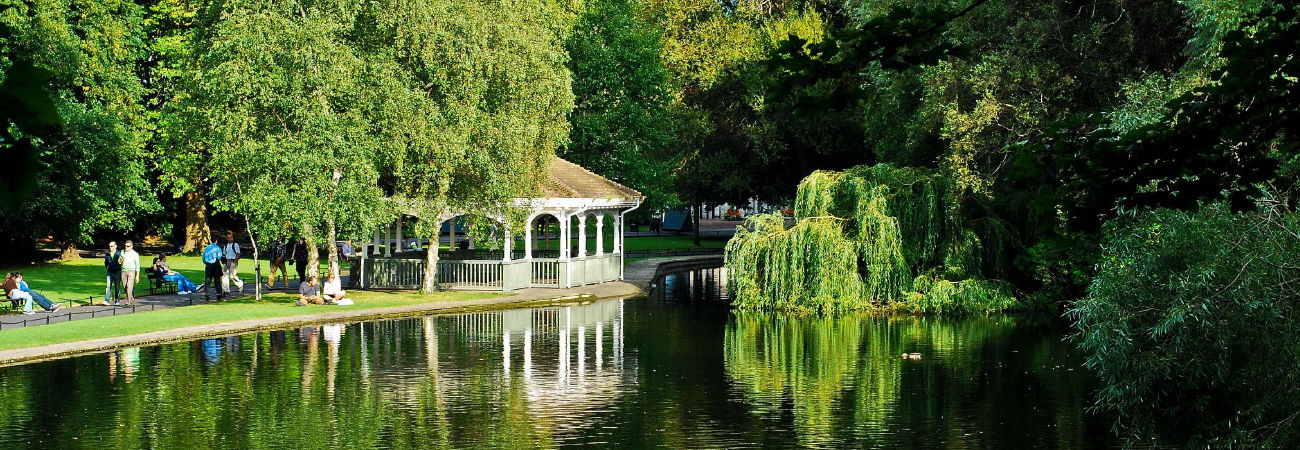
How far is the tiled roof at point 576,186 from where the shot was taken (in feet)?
137

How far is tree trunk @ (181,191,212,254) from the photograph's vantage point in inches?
2461

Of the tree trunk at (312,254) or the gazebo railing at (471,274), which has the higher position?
the tree trunk at (312,254)

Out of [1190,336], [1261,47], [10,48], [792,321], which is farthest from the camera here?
[10,48]

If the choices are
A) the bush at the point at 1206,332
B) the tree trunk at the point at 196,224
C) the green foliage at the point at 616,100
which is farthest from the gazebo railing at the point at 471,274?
the bush at the point at 1206,332

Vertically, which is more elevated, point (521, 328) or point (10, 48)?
point (10, 48)

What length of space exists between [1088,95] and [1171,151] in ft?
95.4

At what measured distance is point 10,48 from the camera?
1859 inches

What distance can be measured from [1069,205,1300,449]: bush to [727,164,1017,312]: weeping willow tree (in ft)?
56.8

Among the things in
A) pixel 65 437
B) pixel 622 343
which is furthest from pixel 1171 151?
pixel 622 343

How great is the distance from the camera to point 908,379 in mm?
23531

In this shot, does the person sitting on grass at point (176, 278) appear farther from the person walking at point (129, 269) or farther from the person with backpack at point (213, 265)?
the person walking at point (129, 269)

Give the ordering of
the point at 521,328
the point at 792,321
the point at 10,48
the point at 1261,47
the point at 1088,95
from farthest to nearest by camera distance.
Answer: the point at 10,48 < the point at 1088,95 < the point at 792,321 < the point at 521,328 < the point at 1261,47

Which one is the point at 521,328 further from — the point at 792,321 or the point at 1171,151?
the point at 1171,151

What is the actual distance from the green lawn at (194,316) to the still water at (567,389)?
1.66m
